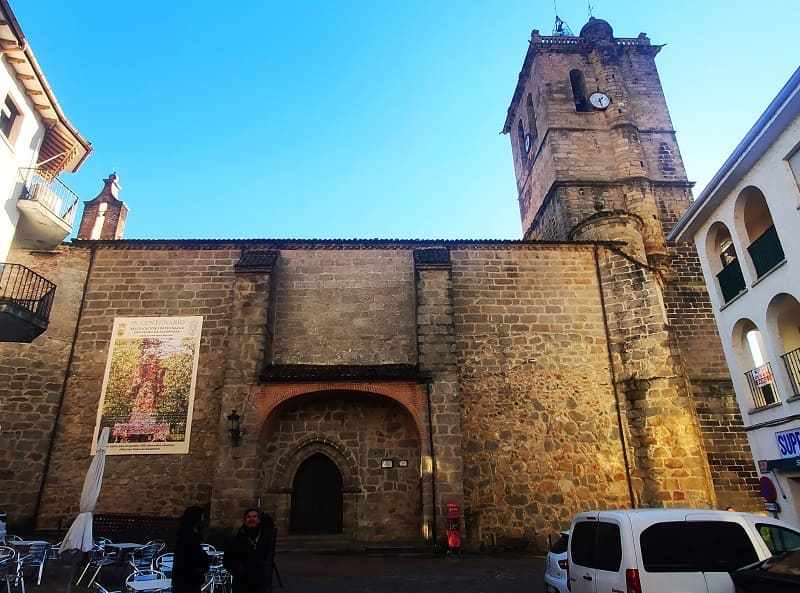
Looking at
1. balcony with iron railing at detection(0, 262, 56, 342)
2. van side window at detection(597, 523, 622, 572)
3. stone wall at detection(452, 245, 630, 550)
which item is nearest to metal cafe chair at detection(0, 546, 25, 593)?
balcony with iron railing at detection(0, 262, 56, 342)

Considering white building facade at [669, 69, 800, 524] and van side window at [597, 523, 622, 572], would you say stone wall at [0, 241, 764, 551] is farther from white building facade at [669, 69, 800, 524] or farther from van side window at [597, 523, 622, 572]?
van side window at [597, 523, 622, 572]

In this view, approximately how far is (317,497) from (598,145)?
58.3ft

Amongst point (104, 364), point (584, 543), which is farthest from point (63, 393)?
point (584, 543)

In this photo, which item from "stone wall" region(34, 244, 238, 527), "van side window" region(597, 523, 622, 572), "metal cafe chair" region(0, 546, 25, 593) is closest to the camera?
"van side window" region(597, 523, 622, 572)

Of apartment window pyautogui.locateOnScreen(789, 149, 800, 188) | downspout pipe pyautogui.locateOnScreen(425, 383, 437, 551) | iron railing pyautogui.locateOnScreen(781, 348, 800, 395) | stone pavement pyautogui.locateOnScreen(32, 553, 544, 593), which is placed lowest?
stone pavement pyautogui.locateOnScreen(32, 553, 544, 593)

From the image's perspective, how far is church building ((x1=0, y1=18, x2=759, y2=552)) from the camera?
12.7 metres

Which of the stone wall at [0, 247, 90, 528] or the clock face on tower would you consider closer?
the stone wall at [0, 247, 90, 528]

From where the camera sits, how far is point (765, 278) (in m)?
10.9

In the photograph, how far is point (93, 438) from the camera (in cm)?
1291

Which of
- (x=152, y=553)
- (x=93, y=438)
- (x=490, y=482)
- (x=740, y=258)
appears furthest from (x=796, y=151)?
(x=93, y=438)

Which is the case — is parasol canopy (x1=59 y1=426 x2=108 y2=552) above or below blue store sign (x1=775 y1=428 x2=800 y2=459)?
below

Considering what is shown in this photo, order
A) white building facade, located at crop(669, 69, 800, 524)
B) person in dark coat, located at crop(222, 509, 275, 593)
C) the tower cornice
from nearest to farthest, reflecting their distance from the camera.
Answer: person in dark coat, located at crop(222, 509, 275, 593), white building facade, located at crop(669, 69, 800, 524), the tower cornice

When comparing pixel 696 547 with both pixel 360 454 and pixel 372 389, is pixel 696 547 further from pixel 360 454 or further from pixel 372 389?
pixel 360 454

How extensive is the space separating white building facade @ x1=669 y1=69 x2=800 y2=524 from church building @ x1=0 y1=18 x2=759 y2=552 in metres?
1.97
